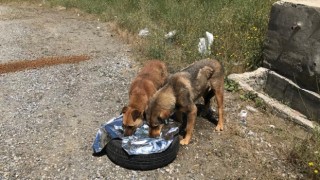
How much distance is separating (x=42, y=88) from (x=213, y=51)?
372 centimetres

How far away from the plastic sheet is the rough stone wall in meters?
2.47

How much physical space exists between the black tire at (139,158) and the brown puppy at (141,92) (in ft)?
0.93

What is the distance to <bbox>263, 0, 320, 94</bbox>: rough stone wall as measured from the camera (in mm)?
6055

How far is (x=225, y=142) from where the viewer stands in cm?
557

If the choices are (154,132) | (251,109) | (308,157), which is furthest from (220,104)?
(308,157)

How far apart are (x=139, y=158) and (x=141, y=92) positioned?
1.20 meters

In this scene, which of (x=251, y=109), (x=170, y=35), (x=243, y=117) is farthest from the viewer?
(x=170, y=35)

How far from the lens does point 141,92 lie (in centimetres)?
561

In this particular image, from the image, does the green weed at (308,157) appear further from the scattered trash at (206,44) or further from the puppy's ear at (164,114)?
the scattered trash at (206,44)

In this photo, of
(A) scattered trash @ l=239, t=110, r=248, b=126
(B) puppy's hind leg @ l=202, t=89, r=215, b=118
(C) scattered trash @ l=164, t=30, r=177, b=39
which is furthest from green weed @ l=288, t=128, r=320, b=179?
(C) scattered trash @ l=164, t=30, r=177, b=39

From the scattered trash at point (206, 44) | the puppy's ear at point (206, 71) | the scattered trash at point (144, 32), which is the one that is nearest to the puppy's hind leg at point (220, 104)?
the puppy's ear at point (206, 71)

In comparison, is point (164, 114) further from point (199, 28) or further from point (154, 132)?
point (199, 28)

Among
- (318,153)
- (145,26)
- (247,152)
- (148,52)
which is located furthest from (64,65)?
(318,153)

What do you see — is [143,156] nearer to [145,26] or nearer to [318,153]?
[318,153]
